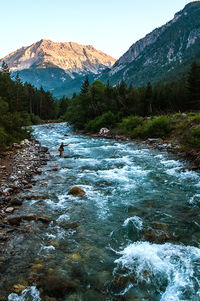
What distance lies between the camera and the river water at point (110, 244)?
188 inches

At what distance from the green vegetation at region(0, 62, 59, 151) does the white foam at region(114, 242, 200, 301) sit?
15.3 m

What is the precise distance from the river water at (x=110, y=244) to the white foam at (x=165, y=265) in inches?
0.9

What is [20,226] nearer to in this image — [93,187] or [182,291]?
[93,187]

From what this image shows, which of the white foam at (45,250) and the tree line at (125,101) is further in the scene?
the tree line at (125,101)

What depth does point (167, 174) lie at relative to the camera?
12977 mm

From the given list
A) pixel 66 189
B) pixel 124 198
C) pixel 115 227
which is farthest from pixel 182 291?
pixel 66 189

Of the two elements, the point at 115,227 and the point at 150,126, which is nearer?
the point at 115,227

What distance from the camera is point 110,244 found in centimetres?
643

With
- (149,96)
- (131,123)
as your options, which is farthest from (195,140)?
(149,96)

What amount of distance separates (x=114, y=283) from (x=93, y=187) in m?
6.63

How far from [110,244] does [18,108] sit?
33.0m

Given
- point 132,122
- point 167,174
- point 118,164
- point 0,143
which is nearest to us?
point 167,174

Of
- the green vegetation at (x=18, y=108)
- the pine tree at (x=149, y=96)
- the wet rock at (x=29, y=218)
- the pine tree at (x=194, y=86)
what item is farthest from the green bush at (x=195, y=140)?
the pine tree at (x=149, y=96)

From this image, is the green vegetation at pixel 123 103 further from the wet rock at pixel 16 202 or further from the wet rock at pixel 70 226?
the wet rock at pixel 70 226
